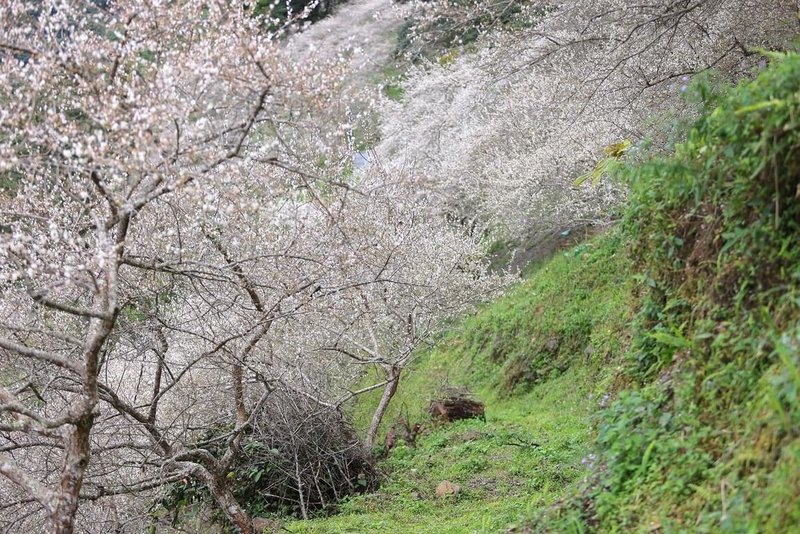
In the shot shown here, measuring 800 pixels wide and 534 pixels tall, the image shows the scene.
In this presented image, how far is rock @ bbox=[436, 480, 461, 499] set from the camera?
8.07m

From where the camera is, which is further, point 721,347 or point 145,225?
point 145,225

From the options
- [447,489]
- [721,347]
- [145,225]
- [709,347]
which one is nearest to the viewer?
[721,347]

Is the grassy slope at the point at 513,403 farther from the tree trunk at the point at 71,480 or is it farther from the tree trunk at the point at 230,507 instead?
the tree trunk at the point at 71,480

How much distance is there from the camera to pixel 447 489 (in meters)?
8.19

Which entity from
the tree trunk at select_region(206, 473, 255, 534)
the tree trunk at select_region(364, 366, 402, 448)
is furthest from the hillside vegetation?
the tree trunk at select_region(364, 366, 402, 448)

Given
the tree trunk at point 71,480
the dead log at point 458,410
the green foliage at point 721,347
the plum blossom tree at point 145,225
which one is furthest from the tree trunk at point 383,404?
the green foliage at point 721,347

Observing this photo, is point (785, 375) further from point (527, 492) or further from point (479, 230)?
point (479, 230)

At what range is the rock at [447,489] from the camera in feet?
26.5

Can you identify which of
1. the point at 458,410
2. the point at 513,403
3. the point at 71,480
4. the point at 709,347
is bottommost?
the point at 513,403

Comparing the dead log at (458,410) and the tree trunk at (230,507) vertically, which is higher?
the tree trunk at (230,507)

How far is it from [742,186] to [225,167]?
337cm

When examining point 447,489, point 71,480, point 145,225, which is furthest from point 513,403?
point 71,480

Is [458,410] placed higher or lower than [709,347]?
lower

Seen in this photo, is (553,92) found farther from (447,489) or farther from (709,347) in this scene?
(709,347)
